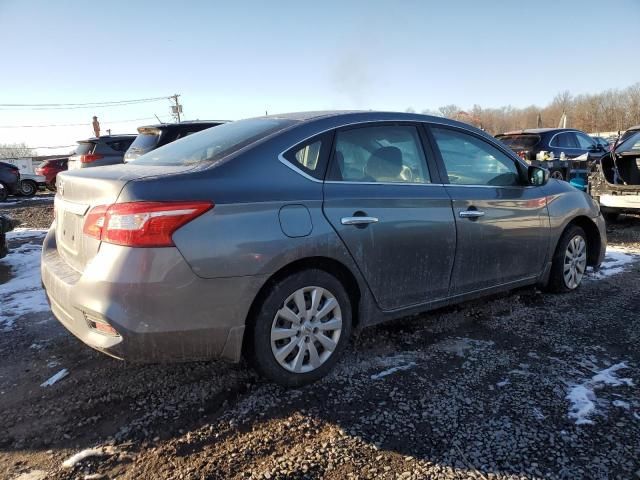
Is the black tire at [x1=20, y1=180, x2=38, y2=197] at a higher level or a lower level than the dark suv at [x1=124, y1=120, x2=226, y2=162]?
lower

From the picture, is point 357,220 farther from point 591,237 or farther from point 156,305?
point 591,237

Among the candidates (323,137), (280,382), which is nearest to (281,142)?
(323,137)

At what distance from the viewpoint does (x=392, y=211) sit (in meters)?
3.14

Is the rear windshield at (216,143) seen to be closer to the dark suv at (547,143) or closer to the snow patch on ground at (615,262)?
the snow patch on ground at (615,262)

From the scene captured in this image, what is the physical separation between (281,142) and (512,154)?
7.30ft

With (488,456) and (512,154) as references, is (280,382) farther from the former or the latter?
(512,154)

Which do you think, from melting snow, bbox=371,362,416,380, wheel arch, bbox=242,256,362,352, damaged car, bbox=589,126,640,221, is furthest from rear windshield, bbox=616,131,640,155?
wheel arch, bbox=242,256,362,352

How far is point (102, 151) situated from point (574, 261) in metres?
11.2

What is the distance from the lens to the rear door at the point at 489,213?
3570mm

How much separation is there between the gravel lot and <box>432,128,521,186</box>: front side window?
117cm

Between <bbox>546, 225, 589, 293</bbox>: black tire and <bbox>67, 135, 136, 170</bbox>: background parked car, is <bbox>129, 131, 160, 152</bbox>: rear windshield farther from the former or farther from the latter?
<bbox>546, 225, 589, 293</bbox>: black tire

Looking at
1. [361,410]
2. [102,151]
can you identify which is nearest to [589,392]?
[361,410]

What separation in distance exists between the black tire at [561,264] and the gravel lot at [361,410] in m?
0.73

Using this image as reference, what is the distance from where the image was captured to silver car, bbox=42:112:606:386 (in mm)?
2410
